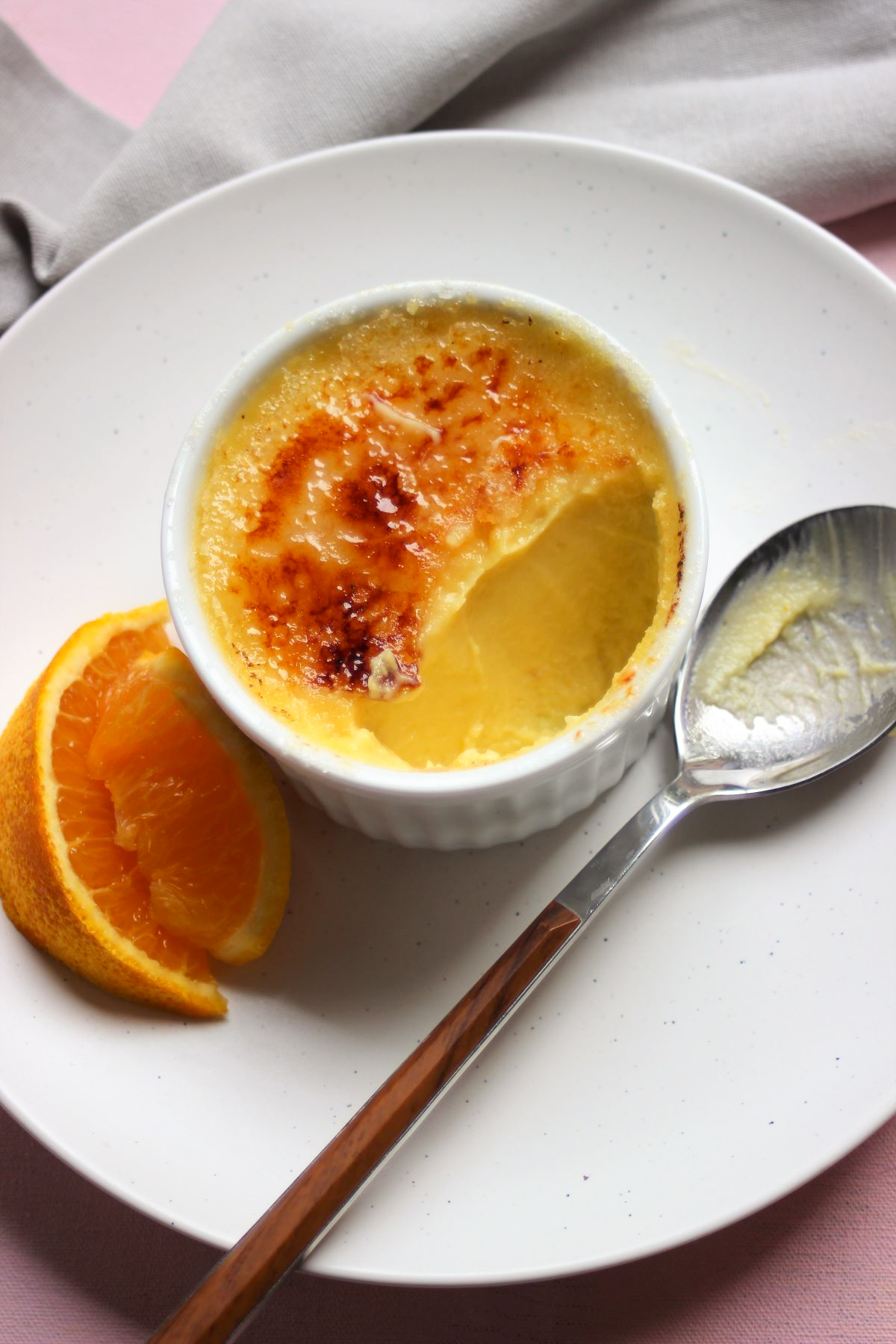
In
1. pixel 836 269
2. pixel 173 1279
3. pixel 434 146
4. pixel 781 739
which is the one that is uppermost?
pixel 434 146

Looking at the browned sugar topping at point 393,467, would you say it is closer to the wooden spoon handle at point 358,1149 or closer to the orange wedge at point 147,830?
the orange wedge at point 147,830

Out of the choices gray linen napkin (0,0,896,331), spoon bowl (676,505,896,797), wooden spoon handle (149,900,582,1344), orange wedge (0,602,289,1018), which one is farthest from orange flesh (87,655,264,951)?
gray linen napkin (0,0,896,331)

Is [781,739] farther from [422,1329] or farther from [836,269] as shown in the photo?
[422,1329]

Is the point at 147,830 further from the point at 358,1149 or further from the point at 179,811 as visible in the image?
the point at 358,1149

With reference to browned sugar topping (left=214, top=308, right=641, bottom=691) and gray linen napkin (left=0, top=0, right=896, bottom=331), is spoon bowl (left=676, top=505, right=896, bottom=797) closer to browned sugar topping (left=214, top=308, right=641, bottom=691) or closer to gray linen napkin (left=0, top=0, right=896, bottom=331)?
browned sugar topping (left=214, top=308, right=641, bottom=691)

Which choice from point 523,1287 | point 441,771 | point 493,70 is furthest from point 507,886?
point 493,70

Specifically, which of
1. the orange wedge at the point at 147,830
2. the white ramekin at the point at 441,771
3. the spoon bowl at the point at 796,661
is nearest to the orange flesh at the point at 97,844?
the orange wedge at the point at 147,830

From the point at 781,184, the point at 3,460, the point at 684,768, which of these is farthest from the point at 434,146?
the point at 684,768
